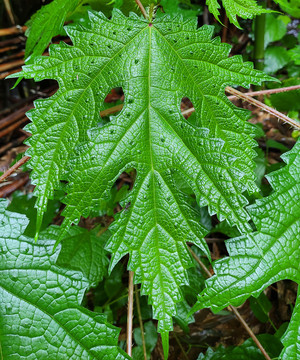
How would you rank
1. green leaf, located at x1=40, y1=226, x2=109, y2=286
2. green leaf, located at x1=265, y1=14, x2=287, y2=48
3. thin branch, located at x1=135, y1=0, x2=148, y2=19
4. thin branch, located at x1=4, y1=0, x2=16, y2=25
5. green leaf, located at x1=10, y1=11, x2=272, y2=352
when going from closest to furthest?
green leaf, located at x1=10, y1=11, x2=272, y2=352 → thin branch, located at x1=135, y1=0, x2=148, y2=19 → green leaf, located at x1=40, y1=226, x2=109, y2=286 → thin branch, located at x1=4, y1=0, x2=16, y2=25 → green leaf, located at x1=265, y1=14, x2=287, y2=48

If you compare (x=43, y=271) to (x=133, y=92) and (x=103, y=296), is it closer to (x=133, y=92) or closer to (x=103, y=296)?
(x=133, y=92)

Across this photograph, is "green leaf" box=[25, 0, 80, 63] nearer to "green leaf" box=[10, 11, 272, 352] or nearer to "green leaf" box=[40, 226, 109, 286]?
"green leaf" box=[10, 11, 272, 352]

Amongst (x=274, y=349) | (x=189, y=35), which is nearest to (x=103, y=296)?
(x=274, y=349)

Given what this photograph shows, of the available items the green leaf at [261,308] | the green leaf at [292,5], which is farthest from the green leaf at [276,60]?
the green leaf at [261,308]

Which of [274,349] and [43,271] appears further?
[274,349]

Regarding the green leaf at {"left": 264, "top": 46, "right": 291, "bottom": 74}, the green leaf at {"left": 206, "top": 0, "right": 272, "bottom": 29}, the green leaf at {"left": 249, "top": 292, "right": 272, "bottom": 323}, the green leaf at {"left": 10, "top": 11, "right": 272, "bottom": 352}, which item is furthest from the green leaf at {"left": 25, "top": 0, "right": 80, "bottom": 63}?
the green leaf at {"left": 264, "top": 46, "right": 291, "bottom": 74}
